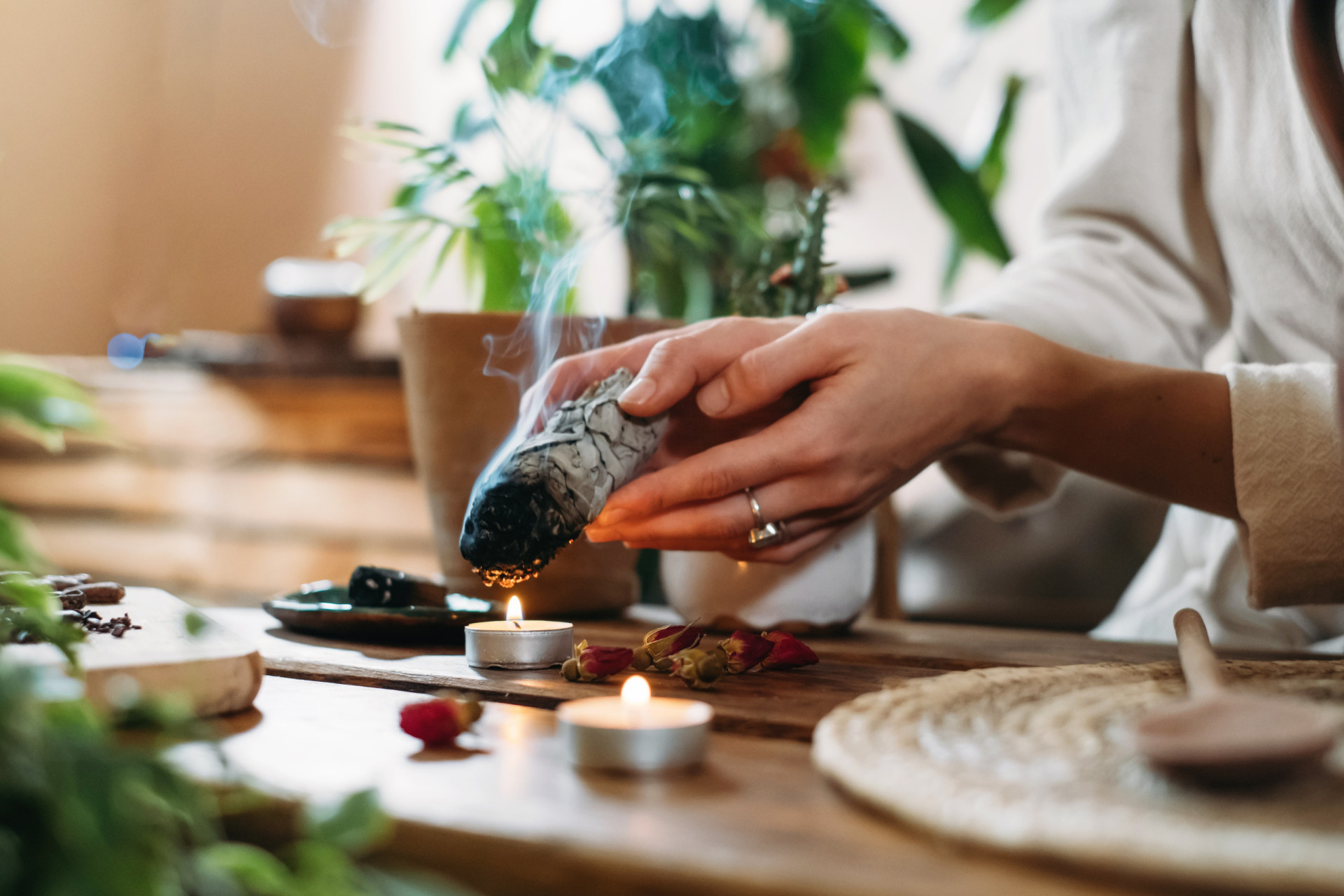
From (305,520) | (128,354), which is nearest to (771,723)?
(305,520)

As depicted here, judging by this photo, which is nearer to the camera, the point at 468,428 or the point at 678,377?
the point at 678,377

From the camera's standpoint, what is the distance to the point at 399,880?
30cm

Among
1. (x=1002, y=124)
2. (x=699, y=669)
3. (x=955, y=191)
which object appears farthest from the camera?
(x=1002, y=124)

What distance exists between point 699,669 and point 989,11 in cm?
155

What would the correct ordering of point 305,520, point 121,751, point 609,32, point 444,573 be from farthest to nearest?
point 609,32 → point 305,520 → point 444,573 → point 121,751

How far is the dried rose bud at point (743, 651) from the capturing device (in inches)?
25.2

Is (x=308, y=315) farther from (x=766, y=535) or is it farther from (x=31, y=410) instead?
(x=31, y=410)

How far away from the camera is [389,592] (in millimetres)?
818

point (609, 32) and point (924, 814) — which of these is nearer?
point (924, 814)

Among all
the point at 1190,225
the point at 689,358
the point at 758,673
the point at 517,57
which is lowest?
the point at 758,673

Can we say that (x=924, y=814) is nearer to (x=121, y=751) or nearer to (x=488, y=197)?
(x=121, y=751)

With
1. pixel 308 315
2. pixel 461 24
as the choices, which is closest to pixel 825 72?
pixel 461 24

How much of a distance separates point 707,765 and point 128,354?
10.0 ft

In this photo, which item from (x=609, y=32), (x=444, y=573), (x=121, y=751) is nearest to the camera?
(x=121, y=751)
